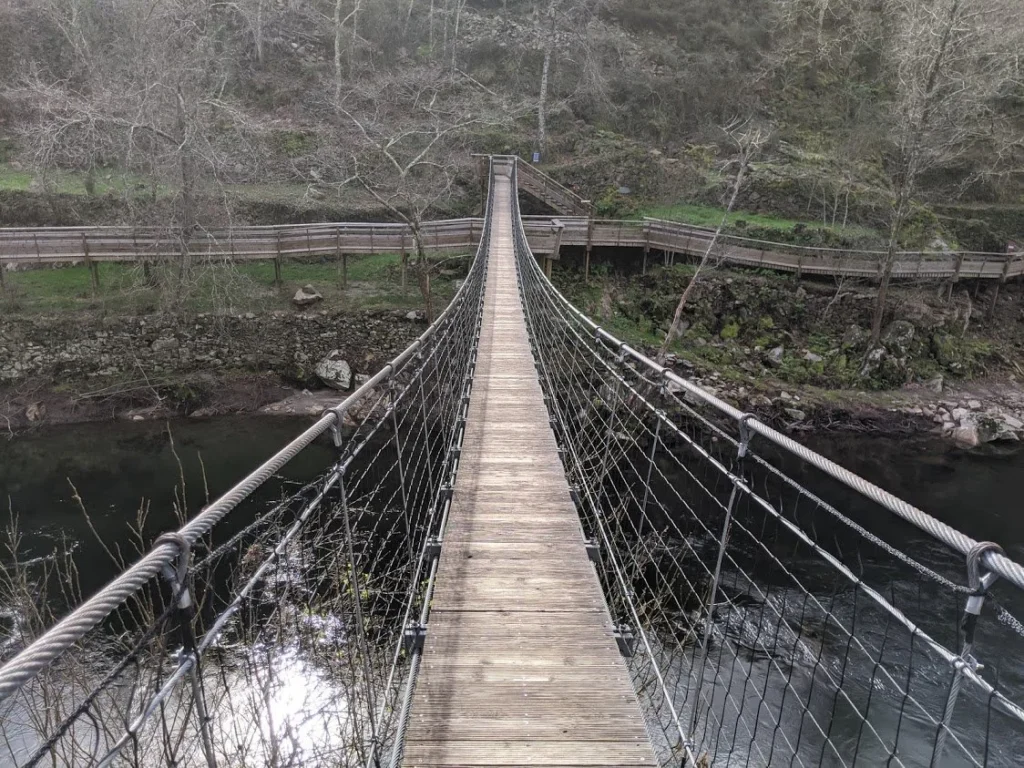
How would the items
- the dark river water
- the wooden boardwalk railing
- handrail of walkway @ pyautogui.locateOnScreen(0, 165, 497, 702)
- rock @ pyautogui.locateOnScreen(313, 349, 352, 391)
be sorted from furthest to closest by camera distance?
rock @ pyautogui.locateOnScreen(313, 349, 352, 391) < the wooden boardwalk railing < the dark river water < handrail of walkway @ pyautogui.locateOnScreen(0, 165, 497, 702)

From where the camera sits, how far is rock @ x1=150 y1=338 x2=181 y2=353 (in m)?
10.9

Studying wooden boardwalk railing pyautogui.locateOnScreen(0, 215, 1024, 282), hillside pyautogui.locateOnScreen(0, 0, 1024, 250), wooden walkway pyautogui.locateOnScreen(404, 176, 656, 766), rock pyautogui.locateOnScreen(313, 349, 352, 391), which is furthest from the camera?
rock pyautogui.locateOnScreen(313, 349, 352, 391)

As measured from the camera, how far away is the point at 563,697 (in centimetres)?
213

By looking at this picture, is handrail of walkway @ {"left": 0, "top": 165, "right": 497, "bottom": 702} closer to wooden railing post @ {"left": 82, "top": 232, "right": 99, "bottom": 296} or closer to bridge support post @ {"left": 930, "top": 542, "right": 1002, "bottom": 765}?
bridge support post @ {"left": 930, "top": 542, "right": 1002, "bottom": 765}

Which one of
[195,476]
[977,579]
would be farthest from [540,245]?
[977,579]

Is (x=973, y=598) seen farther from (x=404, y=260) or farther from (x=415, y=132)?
(x=415, y=132)

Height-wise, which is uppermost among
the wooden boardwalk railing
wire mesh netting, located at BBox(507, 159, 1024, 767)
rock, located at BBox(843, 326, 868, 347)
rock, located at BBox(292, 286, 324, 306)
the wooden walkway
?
the wooden boardwalk railing

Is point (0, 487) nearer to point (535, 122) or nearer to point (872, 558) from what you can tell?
point (872, 558)

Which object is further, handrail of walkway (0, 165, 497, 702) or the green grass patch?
the green grass patch

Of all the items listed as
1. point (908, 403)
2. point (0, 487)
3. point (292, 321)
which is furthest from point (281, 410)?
point (908, 403)

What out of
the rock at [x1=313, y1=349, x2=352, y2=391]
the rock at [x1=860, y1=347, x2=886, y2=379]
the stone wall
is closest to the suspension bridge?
the rock at [x1=313, y1=349, x2=352, y2=391]

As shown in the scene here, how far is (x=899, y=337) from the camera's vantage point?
12.4 m

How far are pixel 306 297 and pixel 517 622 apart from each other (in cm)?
1053

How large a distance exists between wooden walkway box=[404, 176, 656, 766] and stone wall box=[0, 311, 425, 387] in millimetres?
8252
